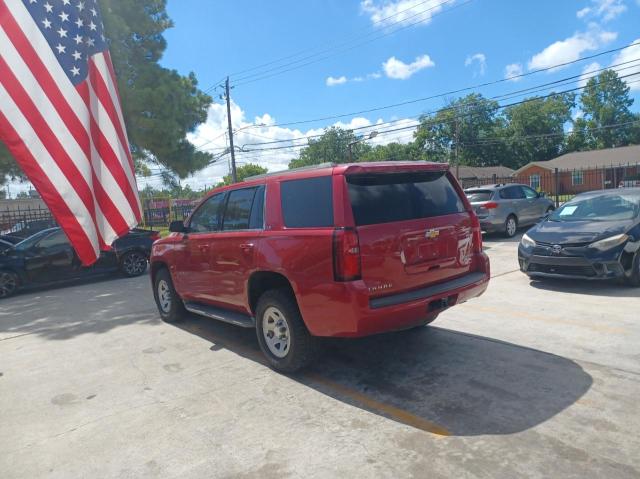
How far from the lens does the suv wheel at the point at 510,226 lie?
45.9 feet

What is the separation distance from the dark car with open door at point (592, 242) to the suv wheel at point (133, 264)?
914 cm

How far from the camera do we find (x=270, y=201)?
15.3 feet

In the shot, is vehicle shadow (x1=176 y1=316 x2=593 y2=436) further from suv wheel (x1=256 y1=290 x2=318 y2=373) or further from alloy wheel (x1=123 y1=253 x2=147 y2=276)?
alloy wheel (x1=123 y1=253 x2=147 y2=276)

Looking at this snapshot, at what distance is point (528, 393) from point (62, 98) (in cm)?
498

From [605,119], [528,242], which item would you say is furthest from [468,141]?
[528,242]

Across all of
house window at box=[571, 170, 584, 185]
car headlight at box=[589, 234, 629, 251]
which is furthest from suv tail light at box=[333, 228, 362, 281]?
house window at box=[571, 170, 584, 185]

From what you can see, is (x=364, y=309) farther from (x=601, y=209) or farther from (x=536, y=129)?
(x=536, y=129)

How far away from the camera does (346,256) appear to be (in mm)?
3752

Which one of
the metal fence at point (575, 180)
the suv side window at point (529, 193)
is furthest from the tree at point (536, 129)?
the suv side window at point (529, 193)

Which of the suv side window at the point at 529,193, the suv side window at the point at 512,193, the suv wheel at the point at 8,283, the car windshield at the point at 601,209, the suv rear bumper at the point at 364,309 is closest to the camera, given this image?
the suv rear bumper at the point at 364,309

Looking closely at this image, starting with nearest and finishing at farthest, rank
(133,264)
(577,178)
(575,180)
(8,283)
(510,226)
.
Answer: (8,283), (133,264), (510,226), (577,178), (575,180)

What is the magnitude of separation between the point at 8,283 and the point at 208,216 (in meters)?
7.36

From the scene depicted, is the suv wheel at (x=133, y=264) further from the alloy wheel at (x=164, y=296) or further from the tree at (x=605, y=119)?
the tree at (x=605, y=119)

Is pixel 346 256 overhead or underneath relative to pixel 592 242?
overhead
